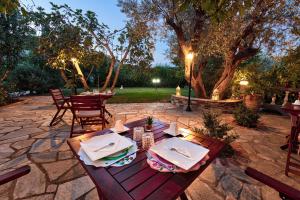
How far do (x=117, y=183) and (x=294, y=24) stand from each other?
660 centimetres

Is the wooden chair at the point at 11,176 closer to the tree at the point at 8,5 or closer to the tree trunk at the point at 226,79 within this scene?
the tree at the point at 8,5

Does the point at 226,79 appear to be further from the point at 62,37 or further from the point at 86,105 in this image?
the point at 62,37

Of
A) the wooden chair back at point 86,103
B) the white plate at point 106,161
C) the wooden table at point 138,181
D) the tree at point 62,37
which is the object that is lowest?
the wooden table at point 138,181

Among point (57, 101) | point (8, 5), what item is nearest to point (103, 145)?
point (8, 5)

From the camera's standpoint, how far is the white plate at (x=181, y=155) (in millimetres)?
1110

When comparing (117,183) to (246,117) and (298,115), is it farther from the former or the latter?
(246,117)

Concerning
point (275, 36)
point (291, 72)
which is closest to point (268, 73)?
point (291, 72)

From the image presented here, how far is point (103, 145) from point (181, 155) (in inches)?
25.7

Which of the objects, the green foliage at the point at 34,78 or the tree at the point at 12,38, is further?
the green foliage at the point at 34,78

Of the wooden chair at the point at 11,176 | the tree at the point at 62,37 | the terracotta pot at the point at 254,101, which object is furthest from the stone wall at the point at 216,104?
the wooden chair at the point at 11,176

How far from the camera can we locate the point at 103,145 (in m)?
1.33

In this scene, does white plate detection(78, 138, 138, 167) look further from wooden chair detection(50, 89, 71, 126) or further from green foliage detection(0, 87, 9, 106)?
green foliage detection(0, 87, 9, 106)

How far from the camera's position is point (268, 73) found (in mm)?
5648

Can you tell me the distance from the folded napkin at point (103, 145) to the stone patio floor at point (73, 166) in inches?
30.5
